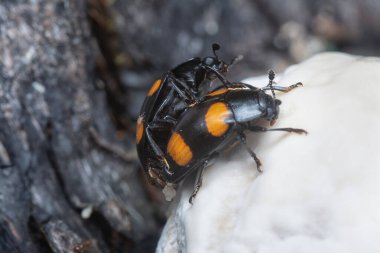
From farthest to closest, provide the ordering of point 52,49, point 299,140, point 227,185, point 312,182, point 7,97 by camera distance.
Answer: point 52,49, point 7,97, point 227,185, point 299,140, point 312,182

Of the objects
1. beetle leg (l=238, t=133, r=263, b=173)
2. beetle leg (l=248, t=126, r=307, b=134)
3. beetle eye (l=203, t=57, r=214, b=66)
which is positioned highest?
beetle eye (l=203, t=57, r=214, b=66)

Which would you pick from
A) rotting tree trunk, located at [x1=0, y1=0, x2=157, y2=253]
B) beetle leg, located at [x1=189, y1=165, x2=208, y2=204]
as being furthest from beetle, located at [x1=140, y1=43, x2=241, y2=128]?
rotting tree trunk, located at [x1=0, y1=0, x2=157, y2=253]

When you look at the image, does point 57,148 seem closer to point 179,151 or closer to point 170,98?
point 170,98

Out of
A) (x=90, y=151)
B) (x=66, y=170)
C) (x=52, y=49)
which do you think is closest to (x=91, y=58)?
(x=52, y=49)

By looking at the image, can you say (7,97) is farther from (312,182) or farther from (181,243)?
(312,182)

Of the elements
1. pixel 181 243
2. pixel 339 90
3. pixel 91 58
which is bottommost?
pixel 181 243

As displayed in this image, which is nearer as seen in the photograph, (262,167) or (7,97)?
(262,167)

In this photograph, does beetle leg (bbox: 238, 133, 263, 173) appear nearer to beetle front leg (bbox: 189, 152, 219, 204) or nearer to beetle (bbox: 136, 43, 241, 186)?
beetle front leg (bbox: 189, 152, 219, 204)
